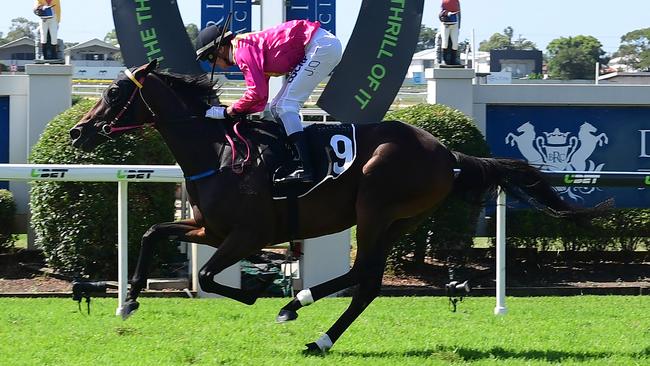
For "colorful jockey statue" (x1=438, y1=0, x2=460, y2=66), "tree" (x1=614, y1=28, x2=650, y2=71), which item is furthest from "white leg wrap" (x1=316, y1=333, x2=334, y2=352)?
"tree" (x1=614, y1=28, x2=650, y2=71)

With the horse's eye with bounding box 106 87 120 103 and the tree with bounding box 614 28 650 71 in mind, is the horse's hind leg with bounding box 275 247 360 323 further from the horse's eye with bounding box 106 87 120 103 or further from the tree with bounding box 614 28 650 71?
the tree with bounding box 614 28 650 71

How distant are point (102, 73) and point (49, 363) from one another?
43.3 metres

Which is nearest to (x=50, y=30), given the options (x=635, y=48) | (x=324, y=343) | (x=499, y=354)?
(x=324, y=343)

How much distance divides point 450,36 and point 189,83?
6487 millimetres

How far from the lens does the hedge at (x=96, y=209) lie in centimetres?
873

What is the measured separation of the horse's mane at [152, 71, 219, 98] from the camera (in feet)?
19.5

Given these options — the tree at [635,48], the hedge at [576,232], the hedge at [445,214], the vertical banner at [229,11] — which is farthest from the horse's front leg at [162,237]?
the tree at [635,48]

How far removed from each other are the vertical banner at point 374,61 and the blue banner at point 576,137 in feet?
10.1

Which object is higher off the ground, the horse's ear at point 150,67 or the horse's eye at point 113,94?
the horse's ear at point 150,67

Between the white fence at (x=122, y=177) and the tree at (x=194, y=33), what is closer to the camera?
the white fence at (x=122, y=177)

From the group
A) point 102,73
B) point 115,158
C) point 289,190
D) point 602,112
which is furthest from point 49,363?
point 102,73

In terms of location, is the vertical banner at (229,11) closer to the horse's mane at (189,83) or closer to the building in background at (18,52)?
the horse's mane at (189,83)

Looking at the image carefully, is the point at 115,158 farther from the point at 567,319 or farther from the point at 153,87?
the point at 567,319

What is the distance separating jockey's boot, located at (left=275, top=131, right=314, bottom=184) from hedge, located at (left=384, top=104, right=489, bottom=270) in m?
3.61
